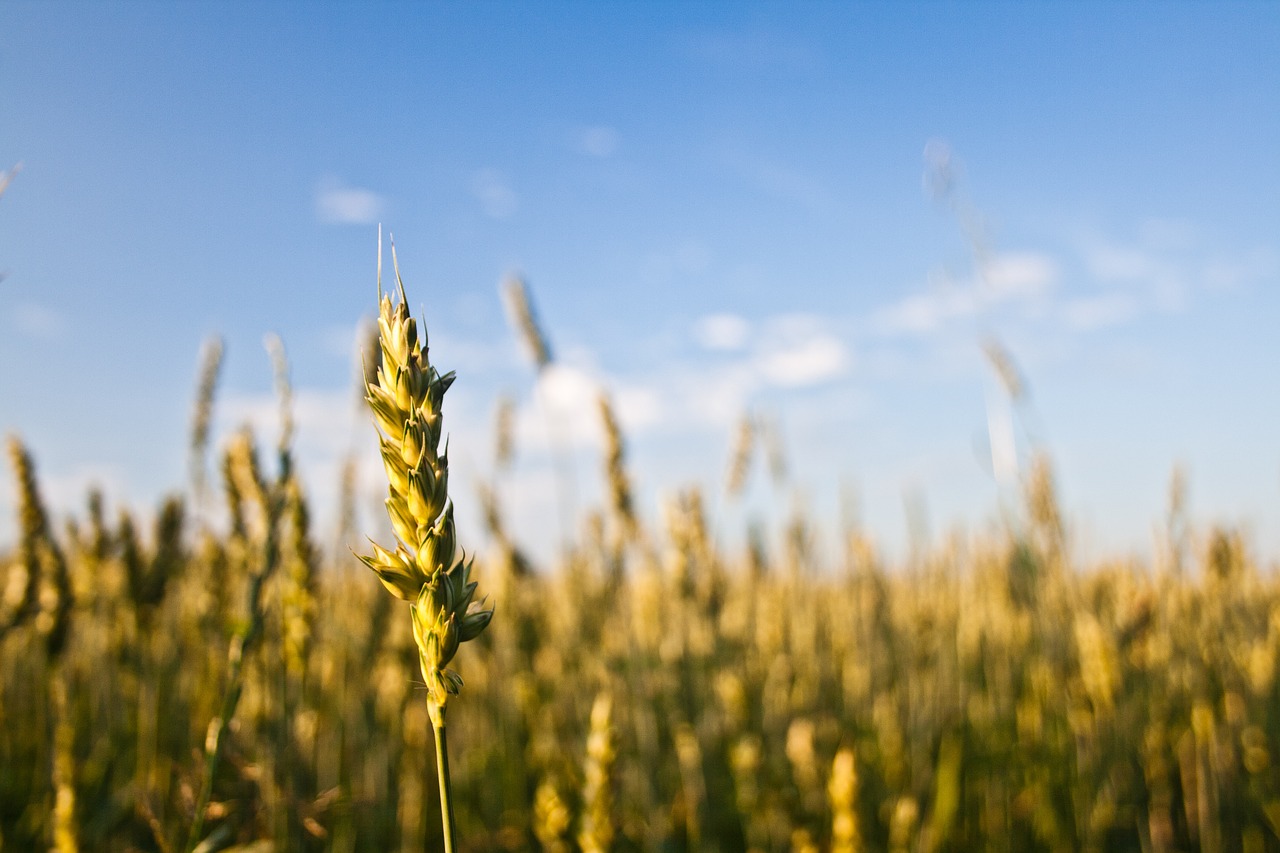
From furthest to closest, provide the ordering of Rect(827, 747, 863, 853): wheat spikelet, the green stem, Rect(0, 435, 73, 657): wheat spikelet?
Rect(0, 435, 73, 657): wheat spikelet → Rect(827, 747, 863, 853): wheat spikelet → the green stem

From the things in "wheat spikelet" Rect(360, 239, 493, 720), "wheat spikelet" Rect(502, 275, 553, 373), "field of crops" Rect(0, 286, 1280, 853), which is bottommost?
"field of crops" Rect(0, 286, 1280, 853)

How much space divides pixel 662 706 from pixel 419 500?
376 centimetres

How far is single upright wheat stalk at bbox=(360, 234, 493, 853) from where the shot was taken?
2.19 feet

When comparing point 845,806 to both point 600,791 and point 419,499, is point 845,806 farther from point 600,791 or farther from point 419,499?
point 419,499

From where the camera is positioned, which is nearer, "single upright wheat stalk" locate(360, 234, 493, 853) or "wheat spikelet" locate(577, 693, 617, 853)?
"single upright wheat stalk" locate(360, 234, 493, 853)

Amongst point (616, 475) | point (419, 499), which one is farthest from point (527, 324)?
point (419, 499)

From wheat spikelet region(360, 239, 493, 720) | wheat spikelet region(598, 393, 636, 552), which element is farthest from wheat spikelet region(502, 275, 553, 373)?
wheat spikelet region(360, 239, 493, 720)

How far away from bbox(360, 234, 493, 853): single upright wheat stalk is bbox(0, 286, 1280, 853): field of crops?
1130 mm

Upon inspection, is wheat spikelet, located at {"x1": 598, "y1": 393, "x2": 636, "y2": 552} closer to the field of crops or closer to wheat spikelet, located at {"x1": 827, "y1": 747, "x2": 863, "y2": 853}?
the field of crops

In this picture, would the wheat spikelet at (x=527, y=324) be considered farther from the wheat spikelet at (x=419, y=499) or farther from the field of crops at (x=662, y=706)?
the wheat spikelet at (x=419, y=499)

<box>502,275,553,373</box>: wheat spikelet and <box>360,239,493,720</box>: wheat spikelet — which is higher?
<box>502,275,553,373</box>: wheat spikelet

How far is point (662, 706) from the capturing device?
164 inches

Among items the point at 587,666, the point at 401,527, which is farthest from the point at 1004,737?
the point at 401,527

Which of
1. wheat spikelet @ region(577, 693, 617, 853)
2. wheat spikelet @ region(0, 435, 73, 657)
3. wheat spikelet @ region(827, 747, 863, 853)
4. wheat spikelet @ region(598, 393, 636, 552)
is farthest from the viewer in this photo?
wheat spikelet @ region(598, 393, 636, 552)
